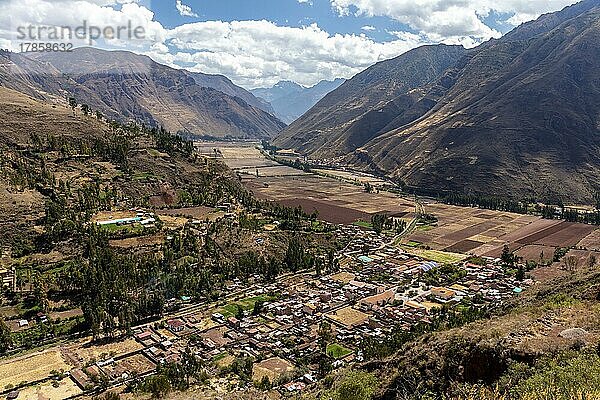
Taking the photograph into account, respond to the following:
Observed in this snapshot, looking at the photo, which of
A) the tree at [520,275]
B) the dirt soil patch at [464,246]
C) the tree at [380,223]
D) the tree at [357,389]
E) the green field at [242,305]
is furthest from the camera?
the tree at [380,223]

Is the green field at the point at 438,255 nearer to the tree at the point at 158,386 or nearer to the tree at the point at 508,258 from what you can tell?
the tree at the point at 508,258

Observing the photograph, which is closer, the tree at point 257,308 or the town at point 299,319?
the town at point 299,319

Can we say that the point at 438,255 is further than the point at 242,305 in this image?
Yes

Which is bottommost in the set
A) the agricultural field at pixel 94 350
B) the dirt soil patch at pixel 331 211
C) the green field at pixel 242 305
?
the agricultural field at pixel 94 350

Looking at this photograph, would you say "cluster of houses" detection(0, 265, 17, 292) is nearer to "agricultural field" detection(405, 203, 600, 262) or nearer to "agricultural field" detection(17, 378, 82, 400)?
"agricultural field" detection(17, 378, 82, 400)

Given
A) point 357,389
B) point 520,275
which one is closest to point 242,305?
point 357,389

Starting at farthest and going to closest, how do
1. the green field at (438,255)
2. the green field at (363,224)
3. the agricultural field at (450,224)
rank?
the green field at (363,224)
the agricultural field at (450,224)
the green field at (438,255)

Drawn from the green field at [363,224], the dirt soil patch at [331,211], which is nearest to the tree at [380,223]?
the green field at [363,224]

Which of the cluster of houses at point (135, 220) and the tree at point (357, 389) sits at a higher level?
the tree at point (357, 389)

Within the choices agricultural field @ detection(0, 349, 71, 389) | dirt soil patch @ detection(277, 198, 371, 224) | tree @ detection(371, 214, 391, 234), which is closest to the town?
agricultural field @ detection(0, 349, 71, 389)

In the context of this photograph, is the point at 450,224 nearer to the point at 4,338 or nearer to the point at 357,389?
the point at 4,338
